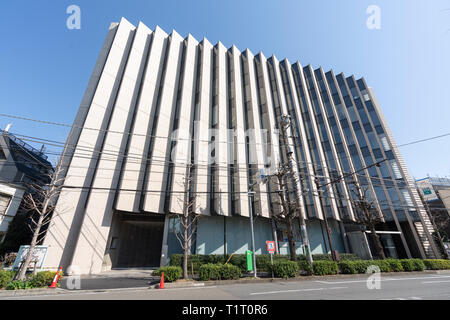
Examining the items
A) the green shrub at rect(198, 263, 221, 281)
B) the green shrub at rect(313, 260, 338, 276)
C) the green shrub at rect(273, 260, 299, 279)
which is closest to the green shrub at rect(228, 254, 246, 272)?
the green shrub at rect(273, 260, 299, 279)

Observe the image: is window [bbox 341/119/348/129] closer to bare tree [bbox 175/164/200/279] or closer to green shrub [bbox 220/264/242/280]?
bare tree [bbox 175/164/200/279]

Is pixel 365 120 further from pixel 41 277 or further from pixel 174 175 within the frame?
pixel 41 277

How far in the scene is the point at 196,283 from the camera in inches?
422

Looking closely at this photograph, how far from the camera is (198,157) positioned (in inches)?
773

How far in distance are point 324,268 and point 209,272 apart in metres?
8.26

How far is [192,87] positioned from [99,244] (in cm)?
1963

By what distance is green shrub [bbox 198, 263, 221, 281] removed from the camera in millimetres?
11375

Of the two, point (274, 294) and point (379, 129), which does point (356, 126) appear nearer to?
point (379, 129)

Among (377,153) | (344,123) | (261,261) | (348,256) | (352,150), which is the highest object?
(344,123)

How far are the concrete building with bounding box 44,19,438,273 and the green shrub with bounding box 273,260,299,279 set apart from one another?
6.43 metres

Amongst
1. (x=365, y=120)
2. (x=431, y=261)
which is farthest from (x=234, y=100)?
(x=431, y=261)

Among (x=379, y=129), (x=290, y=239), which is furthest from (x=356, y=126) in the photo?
(x=290, y=239)

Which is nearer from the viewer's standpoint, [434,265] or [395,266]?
[395,266]

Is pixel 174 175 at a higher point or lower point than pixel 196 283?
higher
